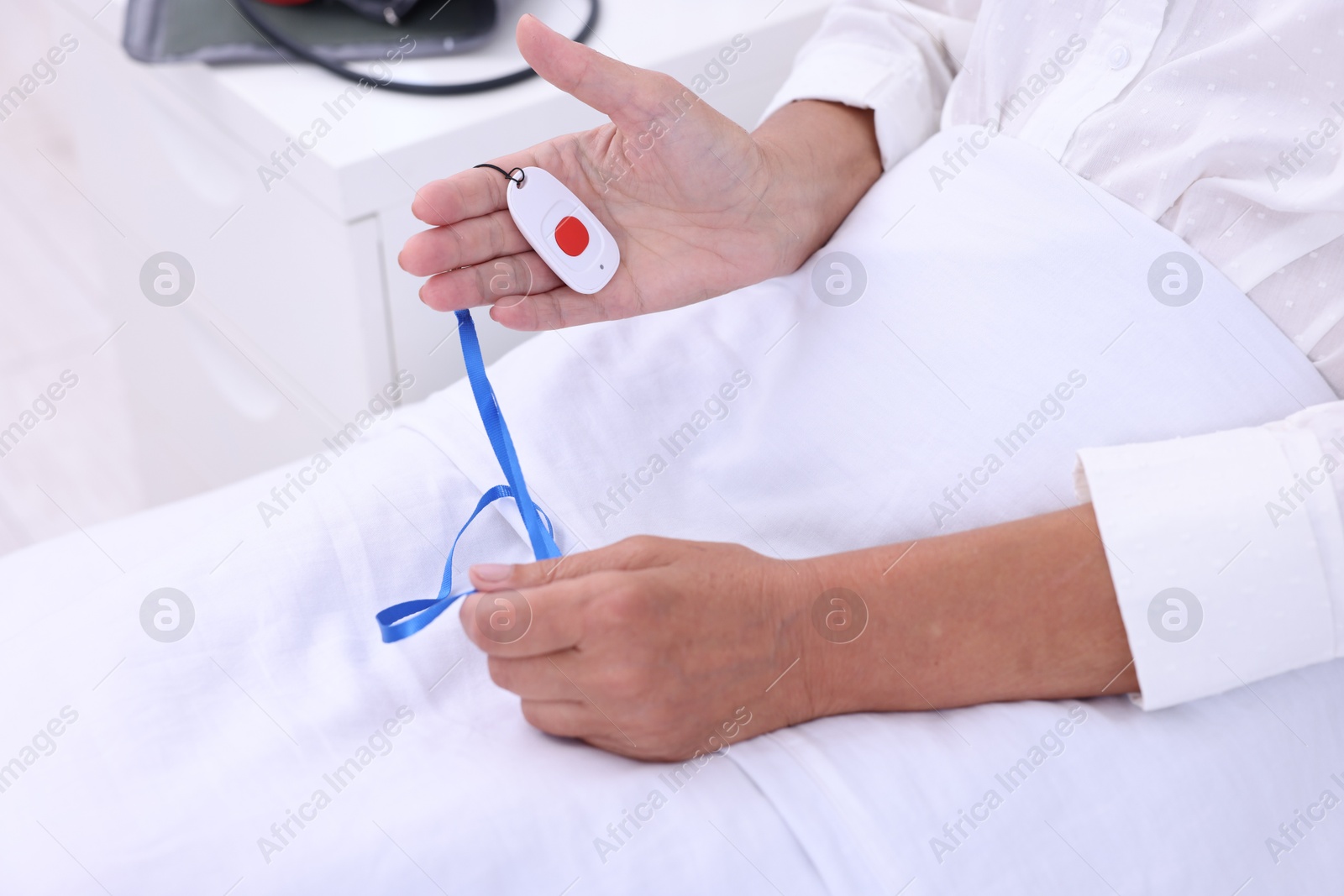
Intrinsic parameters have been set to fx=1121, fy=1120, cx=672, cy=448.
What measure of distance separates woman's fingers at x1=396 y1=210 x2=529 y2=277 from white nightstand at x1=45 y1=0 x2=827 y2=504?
200 millimetres

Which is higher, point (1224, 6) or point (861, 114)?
point (1224, 6)

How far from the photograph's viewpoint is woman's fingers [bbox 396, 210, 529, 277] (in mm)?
670

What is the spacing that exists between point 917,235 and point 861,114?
19cm

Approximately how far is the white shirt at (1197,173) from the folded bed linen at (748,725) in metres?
0.03

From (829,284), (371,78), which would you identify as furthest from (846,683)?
(371,78)

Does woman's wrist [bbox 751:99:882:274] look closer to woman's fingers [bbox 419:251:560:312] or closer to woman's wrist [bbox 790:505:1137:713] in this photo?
woman's fingers [bbox 419:251:560:312]

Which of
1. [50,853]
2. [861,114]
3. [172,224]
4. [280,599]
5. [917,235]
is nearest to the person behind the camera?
[50,853]

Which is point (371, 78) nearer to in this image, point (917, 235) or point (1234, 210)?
point (917, 235)

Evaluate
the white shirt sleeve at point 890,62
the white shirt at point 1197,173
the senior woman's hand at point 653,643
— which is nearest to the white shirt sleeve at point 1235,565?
Result: the white shirt at point 1197,173

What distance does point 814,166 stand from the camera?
81cm

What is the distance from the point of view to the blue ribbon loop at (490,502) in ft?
2.05

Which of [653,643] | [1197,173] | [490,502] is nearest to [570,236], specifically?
[490,502]

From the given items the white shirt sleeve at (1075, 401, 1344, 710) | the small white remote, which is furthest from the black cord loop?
the white shirt sleeve at (1075, 401, 1344, 710)

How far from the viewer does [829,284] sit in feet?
2.49
